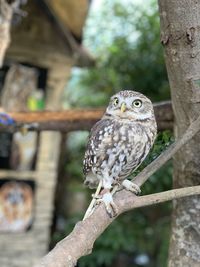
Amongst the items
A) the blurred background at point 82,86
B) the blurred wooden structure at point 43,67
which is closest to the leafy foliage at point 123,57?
the blurred background at point 82,86

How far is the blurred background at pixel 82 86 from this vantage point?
2.85 metres

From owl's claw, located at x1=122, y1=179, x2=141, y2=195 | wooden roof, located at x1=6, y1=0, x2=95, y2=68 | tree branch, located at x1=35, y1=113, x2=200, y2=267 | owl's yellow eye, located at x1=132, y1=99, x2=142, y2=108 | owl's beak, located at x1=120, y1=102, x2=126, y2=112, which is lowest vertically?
tree branch, located at x1=35, y1=113, x2=200, y2=267

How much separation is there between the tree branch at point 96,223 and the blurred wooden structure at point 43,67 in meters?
1.87

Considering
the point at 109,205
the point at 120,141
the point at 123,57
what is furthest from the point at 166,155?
the point at 123,57

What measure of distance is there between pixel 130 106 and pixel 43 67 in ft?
6.24

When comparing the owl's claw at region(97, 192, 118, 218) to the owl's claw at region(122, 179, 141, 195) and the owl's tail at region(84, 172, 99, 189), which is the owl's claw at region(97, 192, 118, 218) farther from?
the owl's tail at region(84, 172, 99, 189)

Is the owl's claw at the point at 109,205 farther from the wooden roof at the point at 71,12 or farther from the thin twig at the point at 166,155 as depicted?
the wooden roof at the point at 71,12

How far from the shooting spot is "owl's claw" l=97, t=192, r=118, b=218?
92cm

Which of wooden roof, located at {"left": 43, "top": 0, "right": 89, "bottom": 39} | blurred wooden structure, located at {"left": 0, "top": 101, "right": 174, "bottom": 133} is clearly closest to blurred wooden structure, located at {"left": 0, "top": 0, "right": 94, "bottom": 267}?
wooden roof, located at {"left": 43, "top": 0, "right": 89, "bottom": 39}

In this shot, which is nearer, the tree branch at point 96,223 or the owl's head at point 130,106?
the tree branch at point 96,223

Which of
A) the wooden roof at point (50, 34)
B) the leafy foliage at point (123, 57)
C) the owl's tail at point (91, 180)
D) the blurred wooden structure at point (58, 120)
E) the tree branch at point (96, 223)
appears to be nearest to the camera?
the tree branch at point (96, 223)

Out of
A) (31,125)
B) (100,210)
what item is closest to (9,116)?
(31,125)

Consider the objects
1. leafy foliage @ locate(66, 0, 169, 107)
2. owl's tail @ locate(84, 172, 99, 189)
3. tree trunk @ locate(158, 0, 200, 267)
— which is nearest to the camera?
tree trunk @ locate(158, 0, 200, 267)

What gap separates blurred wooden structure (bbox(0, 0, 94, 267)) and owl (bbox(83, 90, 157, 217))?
1779 mm
